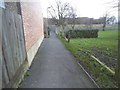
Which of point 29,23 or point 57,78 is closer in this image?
point 57,78

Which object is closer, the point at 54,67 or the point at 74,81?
the point at 74,81

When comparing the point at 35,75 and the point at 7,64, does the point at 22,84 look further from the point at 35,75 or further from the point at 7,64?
the point at 7,64

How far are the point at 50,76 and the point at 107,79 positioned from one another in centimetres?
202

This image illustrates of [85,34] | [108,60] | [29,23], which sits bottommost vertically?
[108,60]

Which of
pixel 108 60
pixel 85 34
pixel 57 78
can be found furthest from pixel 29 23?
pixel 85 34

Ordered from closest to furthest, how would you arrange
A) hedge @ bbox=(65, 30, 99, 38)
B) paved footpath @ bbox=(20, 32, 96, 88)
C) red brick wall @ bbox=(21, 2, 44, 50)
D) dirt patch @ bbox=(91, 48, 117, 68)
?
paved footpath @ bbox=(20, 32, 96, 88), red brick wall @ bbox=(21, 2, 44, 50), dirt patch @ bbox=(91, 48, 117, 68), hedge @ bbox=(65, 30, 99, 38)

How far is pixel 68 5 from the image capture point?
38.8 meters

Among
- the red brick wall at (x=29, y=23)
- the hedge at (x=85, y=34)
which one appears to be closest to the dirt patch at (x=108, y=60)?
Result: the red brick wall at (x=29, y=23)

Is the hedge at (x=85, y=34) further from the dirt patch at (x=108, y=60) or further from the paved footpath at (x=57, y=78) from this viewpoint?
the paved footpath at (x=57, y=78)

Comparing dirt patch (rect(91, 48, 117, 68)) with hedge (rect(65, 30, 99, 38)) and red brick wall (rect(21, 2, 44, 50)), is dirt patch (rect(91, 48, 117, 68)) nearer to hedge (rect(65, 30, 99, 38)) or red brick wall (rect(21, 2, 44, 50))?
red brick wall (rect(21, 2, 44, 50))

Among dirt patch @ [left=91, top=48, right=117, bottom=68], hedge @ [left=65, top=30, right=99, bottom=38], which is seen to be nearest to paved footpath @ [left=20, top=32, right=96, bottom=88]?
dirt patch @ [left=91, top=48, right=117, bottom=68]

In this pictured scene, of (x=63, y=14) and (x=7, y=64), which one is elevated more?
(x=63, y=14)

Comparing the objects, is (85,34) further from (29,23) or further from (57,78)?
(57,78)

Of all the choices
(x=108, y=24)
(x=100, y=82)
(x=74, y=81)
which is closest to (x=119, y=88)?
(x=100, y=82)
